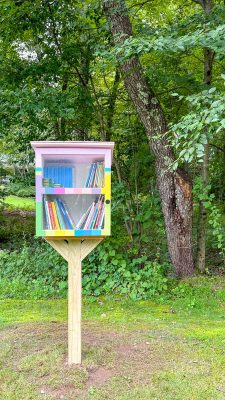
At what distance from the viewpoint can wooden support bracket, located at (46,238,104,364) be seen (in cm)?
275

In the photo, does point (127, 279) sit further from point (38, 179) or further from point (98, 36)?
point (98, 36)

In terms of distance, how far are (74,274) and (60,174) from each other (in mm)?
736

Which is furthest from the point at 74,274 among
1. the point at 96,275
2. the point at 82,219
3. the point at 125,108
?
the point at 125,108

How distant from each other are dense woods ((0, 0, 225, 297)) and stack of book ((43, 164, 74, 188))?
1432 mm

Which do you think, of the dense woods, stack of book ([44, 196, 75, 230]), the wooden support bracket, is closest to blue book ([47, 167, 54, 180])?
stack of book ([44, 196, 75, 230])

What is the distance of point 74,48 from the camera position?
530 cm

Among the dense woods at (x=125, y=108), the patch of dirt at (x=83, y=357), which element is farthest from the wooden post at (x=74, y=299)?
the dense woods at (x=125, y=108)

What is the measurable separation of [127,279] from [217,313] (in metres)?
1.14

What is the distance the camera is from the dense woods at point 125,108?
4.56 metres

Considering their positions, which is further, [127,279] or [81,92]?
[81,92]

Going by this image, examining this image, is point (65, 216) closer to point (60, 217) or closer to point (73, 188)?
point (60, 217)

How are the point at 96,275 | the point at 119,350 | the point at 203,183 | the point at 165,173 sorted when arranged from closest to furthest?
the point at 119,350
the point at 165,173
the point at 96,275
the point at 203,183

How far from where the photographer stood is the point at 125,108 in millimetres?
5918

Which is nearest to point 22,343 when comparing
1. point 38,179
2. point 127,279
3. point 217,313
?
point 38,179
